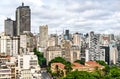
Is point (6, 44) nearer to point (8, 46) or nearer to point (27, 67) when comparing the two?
point (8, 46)

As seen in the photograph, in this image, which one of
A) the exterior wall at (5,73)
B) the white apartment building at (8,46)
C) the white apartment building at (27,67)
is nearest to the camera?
the exterior wall at (5,73)

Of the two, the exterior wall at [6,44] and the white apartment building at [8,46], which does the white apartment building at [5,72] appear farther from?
the exterior wall at [6,44]

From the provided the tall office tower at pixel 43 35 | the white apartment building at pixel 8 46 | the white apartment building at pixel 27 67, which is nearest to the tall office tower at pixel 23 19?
the tall office tower at pixel 43 35

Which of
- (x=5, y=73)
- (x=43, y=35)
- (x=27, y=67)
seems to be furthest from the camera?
(x=43, y=35)

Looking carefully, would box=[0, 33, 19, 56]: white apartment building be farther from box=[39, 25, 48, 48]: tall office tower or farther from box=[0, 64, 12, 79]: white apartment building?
box=[0, 64, 12, 79]: white apartment building

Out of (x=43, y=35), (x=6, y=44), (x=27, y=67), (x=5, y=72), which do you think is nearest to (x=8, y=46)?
(x=6, y=44)

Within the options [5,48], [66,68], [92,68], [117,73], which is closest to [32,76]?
[117,73]

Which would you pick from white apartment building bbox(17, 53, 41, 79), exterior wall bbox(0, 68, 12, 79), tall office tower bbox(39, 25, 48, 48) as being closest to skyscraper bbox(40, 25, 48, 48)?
tall office tower bbox(39, 25, 48, 48)

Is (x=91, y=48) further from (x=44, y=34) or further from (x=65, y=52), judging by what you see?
(x=44, y=34)
